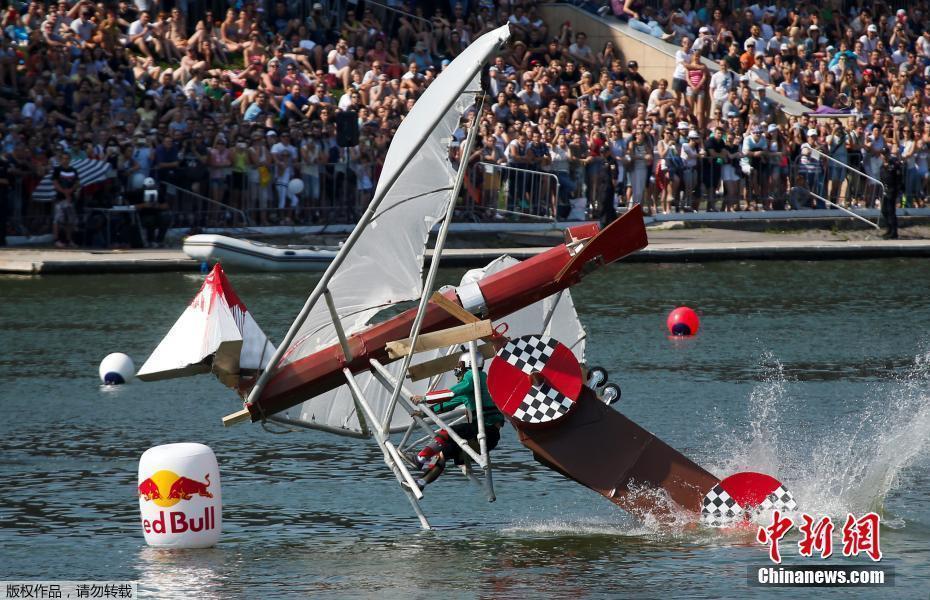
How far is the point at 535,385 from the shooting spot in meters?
10.9

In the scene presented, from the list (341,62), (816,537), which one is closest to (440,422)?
(816,537)

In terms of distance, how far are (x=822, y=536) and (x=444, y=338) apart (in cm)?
287

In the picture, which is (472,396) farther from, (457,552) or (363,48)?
(363,48)

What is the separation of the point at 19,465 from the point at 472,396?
4.69 meters

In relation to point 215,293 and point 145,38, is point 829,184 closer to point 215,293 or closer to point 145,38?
point 145,38

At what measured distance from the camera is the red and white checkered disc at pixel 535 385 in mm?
10906

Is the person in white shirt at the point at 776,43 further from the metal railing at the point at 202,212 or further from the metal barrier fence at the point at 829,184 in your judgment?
the metal railing at the point at 202,212

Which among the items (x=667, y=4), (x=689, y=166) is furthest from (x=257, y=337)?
(x=667, y=4)

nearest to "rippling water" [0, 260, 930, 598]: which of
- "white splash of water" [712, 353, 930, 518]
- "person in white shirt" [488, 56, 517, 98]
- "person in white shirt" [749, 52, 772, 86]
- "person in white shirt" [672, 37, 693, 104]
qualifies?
"white splash of water" [712, 353, 930, 518]

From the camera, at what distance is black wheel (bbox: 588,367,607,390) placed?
11409 millimetres

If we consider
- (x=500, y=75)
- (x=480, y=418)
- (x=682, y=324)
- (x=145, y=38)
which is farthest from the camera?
(x=500, y=75)

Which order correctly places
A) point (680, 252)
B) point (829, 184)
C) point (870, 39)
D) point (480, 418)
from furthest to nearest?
point (870, 39) < point (829, 184) < point (680, 252) < point (480, 418)

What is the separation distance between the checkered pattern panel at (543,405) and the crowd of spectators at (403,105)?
1732 centimetres

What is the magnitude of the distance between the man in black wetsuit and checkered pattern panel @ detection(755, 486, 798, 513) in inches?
851
